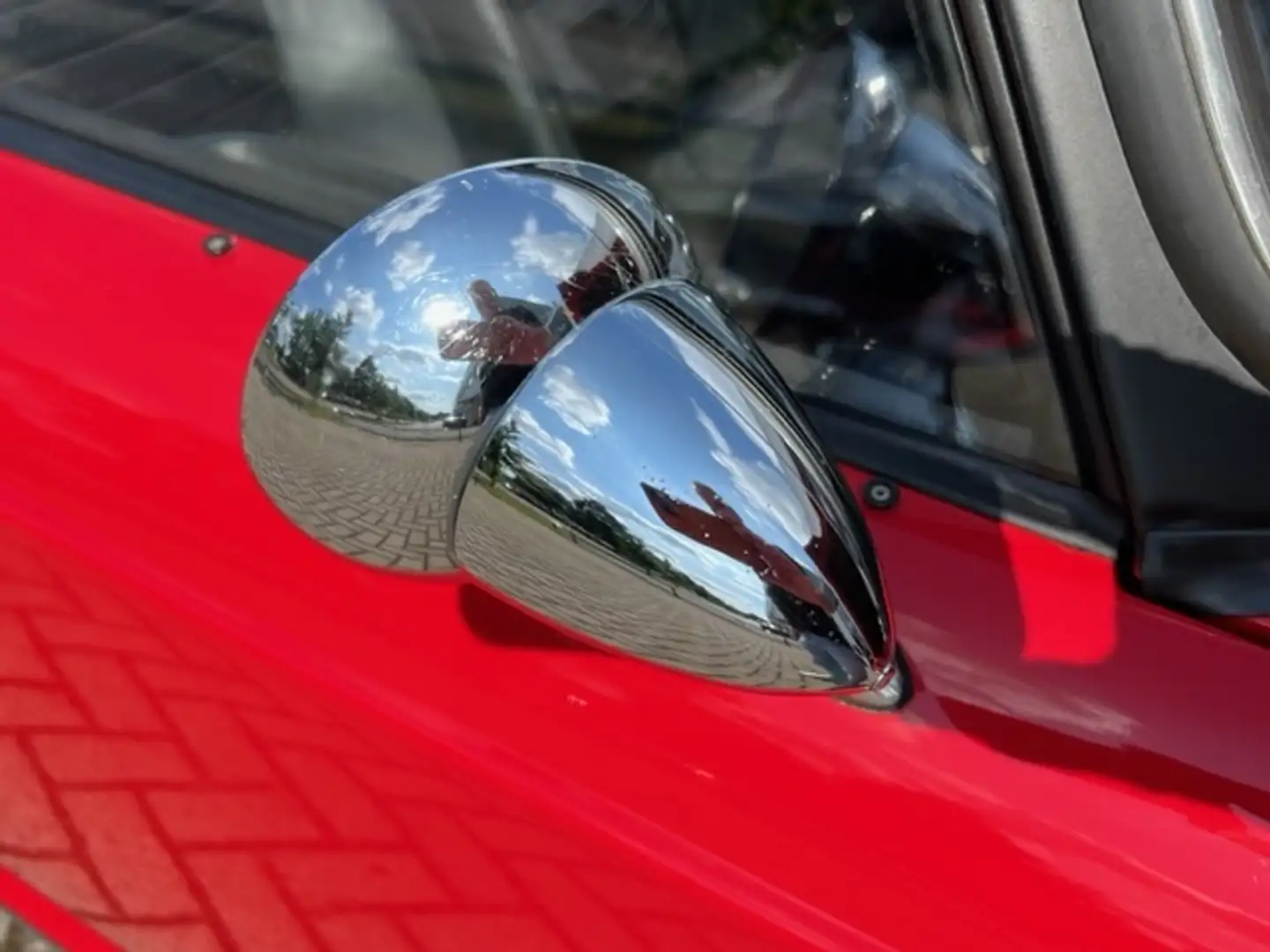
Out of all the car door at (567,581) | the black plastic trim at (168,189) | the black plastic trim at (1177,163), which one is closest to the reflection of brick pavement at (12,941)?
the car door at (567,581)

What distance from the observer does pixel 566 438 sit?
707 mm

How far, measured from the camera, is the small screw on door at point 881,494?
3.20 ft

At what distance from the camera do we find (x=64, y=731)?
1.24 metres

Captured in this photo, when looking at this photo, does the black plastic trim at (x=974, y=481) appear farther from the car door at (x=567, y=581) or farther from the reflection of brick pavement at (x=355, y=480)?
the reflection of brick pavement at (x=355, y=480)

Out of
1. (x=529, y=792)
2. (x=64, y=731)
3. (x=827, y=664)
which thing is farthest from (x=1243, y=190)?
(x=64, y=731)

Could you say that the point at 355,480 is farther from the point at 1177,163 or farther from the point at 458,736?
the point at 1177,163

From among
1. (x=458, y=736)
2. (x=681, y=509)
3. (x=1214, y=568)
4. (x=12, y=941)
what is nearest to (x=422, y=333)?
(x=681, y=509)

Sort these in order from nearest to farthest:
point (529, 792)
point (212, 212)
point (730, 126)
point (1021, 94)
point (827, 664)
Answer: point (827, 664) → point (1021, 94) → point (529, 792) → point (730, 126) → point (212, 212)

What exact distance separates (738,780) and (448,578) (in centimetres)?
23

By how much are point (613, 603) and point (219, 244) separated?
0.63 m

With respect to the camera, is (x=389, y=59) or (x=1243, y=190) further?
(x=389, y=59)

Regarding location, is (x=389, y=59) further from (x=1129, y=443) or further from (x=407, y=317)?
(x=1129, y=443)

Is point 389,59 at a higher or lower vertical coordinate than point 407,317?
higher

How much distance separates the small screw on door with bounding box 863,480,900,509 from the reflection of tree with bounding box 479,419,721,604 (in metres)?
0.29
